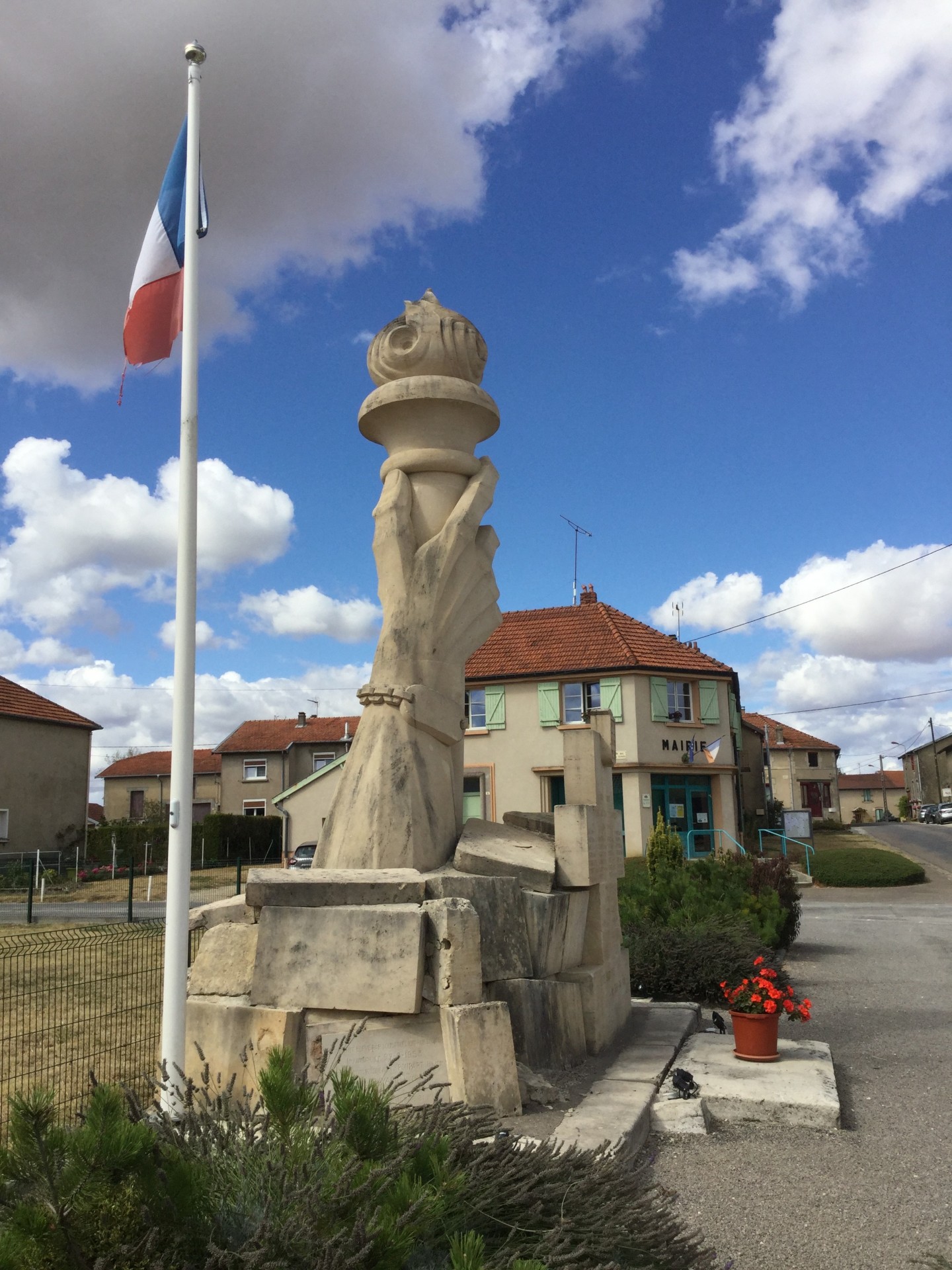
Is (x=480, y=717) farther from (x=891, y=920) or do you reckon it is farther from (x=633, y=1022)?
(x=633, y=1022)

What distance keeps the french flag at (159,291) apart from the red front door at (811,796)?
57.9 m

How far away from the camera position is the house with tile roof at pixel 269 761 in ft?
136

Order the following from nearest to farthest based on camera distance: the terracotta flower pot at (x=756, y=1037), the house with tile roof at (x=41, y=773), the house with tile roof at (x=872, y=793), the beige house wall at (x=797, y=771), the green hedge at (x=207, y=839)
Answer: the terracotta flower pot at (x=756, y=1037) → the house with tile roof at (x=41, y=773) → the green hedge at (x=207, y=839) → the beige house wall at (x=797, y=771) → the house with tile roof at (x=872, y=793)

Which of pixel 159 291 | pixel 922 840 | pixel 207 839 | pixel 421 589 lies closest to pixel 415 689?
pixel 421 589

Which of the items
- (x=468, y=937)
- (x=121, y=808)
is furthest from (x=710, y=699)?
(x=121, y=808)

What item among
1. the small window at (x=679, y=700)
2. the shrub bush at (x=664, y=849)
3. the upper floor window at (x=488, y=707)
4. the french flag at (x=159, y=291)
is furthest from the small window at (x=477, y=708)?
the french flag at (x=159, y=291)

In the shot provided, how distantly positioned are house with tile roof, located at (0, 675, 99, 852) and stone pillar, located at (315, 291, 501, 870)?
25040mm

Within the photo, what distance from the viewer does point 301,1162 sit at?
262cm

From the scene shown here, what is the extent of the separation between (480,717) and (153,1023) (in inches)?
742

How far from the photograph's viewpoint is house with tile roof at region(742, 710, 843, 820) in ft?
189

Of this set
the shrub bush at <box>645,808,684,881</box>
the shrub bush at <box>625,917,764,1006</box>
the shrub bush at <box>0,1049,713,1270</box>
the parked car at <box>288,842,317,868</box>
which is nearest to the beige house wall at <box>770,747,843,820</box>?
the parked car at <box>288,842,317,868</box>

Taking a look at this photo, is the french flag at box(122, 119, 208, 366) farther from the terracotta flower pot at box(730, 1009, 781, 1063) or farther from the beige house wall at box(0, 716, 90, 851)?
the beige house wall at box(0, 716, 90, 851)

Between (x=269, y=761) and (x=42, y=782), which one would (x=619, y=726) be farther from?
(x=269, y=761)

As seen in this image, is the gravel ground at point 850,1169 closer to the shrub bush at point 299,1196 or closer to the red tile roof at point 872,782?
the shrub bush at point 299,1196
